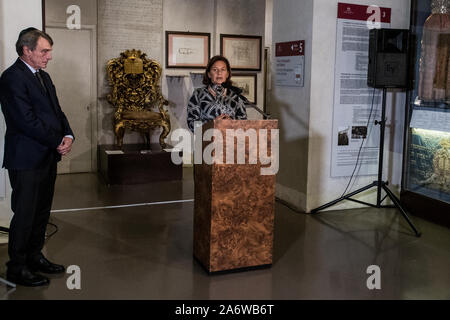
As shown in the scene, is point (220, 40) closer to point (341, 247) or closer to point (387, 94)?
point (387, 94)

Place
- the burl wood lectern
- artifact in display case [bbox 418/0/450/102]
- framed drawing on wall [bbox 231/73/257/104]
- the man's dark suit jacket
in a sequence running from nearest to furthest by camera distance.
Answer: the man's dark suit jacket, the burl wood lectern, artifact in display case [bbox 418/0/450/102], framed drawing on wall [bbox 231/73/257/104]

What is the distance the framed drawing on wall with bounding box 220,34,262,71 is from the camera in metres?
7.82

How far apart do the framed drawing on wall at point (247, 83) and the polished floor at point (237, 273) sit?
9.69ft

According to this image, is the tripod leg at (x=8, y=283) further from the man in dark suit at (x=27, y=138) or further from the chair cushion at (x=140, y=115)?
the chair cushion at (x=140, y=115)

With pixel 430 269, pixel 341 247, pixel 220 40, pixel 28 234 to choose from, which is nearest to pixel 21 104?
pixel 28 234

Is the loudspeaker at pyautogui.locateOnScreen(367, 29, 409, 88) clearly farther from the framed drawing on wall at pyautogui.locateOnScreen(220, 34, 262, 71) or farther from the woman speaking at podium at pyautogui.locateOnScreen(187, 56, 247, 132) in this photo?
the framed drawing on wall at pyautogui.locateOnScreen(220, 34, 262, 71)

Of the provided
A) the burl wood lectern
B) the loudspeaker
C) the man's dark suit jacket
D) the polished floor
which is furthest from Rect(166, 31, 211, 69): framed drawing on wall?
the man's dark suit jacket

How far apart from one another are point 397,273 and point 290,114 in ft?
7.55

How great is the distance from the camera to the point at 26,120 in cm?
302

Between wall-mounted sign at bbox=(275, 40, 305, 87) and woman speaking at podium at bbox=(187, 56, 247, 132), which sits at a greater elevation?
wall-mounted sign at bbox=(275, 40, 305, 87)

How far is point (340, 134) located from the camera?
17.1ft

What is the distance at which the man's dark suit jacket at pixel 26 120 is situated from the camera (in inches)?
120

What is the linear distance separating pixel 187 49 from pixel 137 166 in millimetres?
2145

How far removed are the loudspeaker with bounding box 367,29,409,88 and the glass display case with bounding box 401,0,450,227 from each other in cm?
25
